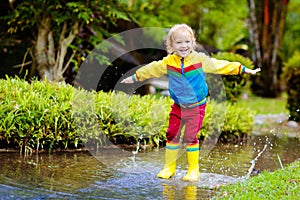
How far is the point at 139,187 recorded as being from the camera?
4.33 m

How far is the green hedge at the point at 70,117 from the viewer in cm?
582

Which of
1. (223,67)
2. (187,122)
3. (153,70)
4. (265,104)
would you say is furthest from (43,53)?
(265,104)

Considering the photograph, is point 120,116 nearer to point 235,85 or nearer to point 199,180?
point 199,180

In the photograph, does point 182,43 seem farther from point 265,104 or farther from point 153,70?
point 265,104

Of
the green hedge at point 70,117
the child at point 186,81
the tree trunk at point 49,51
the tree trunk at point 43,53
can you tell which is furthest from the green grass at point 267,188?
the tree trunk at point 43,53

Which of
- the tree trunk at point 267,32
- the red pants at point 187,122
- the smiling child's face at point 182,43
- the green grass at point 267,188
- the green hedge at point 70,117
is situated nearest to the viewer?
the green grass at point 267,188

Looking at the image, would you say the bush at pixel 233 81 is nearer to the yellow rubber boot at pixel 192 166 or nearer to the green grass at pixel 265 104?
the green grass at pixel 265 104

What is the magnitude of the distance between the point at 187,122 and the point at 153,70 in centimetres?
60

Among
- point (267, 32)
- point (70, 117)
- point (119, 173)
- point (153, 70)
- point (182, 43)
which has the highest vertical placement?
point (267, 32)

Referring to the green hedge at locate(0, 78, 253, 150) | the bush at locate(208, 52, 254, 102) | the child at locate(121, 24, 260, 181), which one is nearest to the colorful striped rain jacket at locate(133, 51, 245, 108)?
the child at locate(121, 24, 260, 181)

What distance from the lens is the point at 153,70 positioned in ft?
16.2

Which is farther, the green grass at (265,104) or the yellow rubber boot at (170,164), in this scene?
the green grass at (265,104)

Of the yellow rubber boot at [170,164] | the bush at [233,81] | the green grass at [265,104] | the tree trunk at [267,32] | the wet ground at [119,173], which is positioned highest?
the tree trunk at [267,32]

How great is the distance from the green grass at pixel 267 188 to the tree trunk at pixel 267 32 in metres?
10.2
